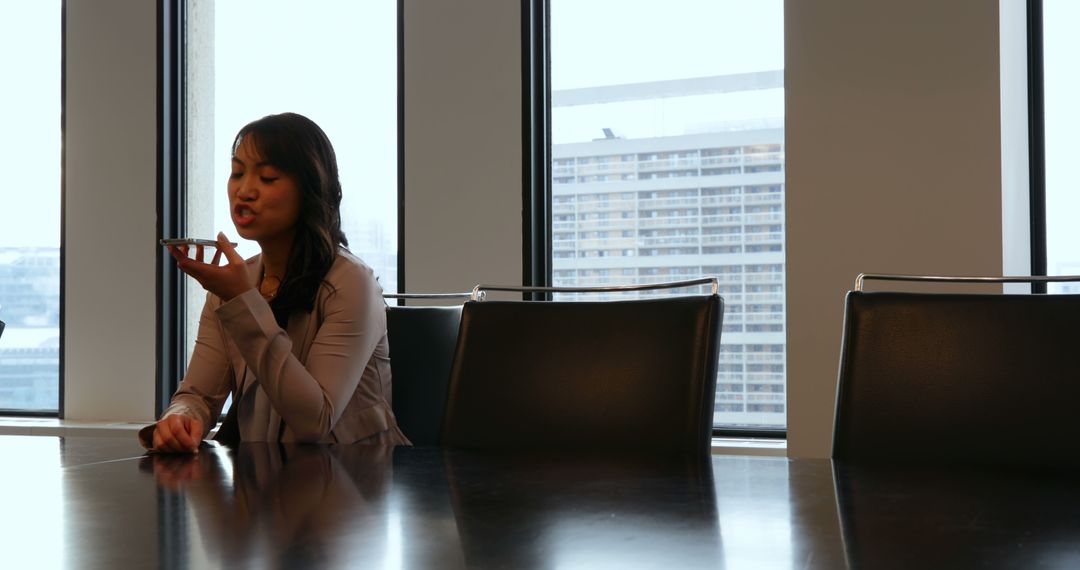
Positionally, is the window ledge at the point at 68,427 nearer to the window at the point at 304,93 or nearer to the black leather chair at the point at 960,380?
the window at the point at 304,93

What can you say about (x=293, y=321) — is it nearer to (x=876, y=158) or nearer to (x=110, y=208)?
(x=876, y=158)

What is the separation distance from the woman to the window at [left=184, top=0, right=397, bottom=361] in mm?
1953

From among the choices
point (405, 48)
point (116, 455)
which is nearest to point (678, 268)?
point (405, 48)

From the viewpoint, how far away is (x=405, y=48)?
141 inches

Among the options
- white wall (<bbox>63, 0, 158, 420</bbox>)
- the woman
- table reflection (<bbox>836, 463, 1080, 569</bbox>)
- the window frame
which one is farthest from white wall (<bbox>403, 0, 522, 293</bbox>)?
table reflection (<bbox>836, 463, 1080, 569</bbox>)

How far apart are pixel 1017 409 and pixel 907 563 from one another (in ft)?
2.31

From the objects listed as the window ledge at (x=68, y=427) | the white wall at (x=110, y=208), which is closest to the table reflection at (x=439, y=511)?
the window ledge at (x=68, y=427)

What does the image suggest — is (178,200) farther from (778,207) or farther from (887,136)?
(887,136)

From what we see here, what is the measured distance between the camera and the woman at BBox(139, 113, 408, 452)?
4.78 feet

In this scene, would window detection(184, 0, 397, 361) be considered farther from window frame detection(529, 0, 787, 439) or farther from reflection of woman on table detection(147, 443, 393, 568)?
reflection of woman on table detection(147, 443, 393, 568)

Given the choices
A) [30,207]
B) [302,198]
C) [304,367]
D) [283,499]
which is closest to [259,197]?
[302,198]

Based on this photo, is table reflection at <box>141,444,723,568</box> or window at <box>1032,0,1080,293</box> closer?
table reflection at <box>141,444,723,568</box>

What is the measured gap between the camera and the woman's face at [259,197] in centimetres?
165

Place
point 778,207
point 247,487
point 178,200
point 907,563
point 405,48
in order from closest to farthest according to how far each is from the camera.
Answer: point 907,563 < point 247,487 < point 778,207 < point 405,48 < point 178,200
